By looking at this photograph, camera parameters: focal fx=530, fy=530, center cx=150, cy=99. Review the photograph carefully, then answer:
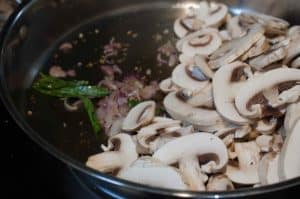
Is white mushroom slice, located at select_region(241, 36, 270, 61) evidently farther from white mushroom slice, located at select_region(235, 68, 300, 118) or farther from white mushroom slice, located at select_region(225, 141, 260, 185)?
white mushroom slice, located at select_region(225, 141, 260, 185)

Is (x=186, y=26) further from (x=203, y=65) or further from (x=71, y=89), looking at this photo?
(x=71, y=89)

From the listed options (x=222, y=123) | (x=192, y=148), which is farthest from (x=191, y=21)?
(x=192, y=148)

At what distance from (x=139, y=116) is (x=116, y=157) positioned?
0.48 feet

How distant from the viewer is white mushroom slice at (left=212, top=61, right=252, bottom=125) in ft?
4.09

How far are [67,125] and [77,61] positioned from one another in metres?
0.26

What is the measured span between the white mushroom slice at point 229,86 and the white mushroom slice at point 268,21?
20 centimetres

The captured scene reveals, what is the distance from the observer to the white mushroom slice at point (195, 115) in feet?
4.16

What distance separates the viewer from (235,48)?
4.68 ft

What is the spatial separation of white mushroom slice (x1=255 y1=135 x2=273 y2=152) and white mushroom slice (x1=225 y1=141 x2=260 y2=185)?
1cm

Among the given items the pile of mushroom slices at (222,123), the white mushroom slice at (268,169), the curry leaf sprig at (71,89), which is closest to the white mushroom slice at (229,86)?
the pile of mushroom slices at (222,123)

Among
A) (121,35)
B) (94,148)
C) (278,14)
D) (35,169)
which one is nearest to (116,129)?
(94,148)

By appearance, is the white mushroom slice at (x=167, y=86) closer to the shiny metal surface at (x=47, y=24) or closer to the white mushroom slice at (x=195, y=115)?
the white mushroom slice at (x=195, y=115)

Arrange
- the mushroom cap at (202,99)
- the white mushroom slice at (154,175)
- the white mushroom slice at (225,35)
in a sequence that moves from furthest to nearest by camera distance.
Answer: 1. the white mushroom slice at (225,35)
2. the mushroom cap at (202,99)
3. the white mushroom slice at (154,175)

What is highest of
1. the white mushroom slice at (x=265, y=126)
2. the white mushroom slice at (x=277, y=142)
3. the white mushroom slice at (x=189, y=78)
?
the white mushroom slice at (x=189, y=78)
